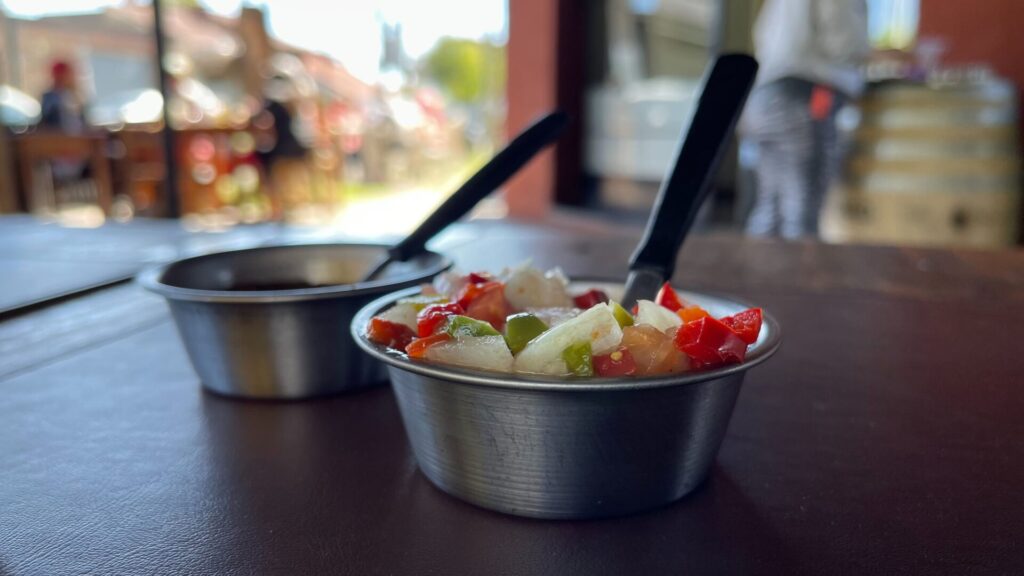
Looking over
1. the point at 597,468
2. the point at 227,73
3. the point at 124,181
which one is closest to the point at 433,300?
the point at 597,468

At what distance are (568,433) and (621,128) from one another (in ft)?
10.1

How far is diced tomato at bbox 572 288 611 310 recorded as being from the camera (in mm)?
601

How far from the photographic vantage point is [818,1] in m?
2.24

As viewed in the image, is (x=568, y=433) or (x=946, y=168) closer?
(x=568, y=433)

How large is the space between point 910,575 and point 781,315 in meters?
0.59

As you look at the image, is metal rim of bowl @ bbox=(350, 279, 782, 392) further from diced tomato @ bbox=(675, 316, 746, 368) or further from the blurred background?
the blurred background

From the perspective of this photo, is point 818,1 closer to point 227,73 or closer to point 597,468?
point 597,468

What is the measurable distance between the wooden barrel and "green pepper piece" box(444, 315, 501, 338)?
80.6 inches

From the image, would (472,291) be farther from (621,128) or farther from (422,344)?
(621,128)

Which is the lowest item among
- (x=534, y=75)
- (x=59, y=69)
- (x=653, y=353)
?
(x=653, y=353)

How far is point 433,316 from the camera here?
1.65ft

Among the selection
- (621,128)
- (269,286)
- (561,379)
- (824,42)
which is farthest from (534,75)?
(561,379)

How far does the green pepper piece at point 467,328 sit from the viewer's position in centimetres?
47

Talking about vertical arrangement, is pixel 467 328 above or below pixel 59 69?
below
